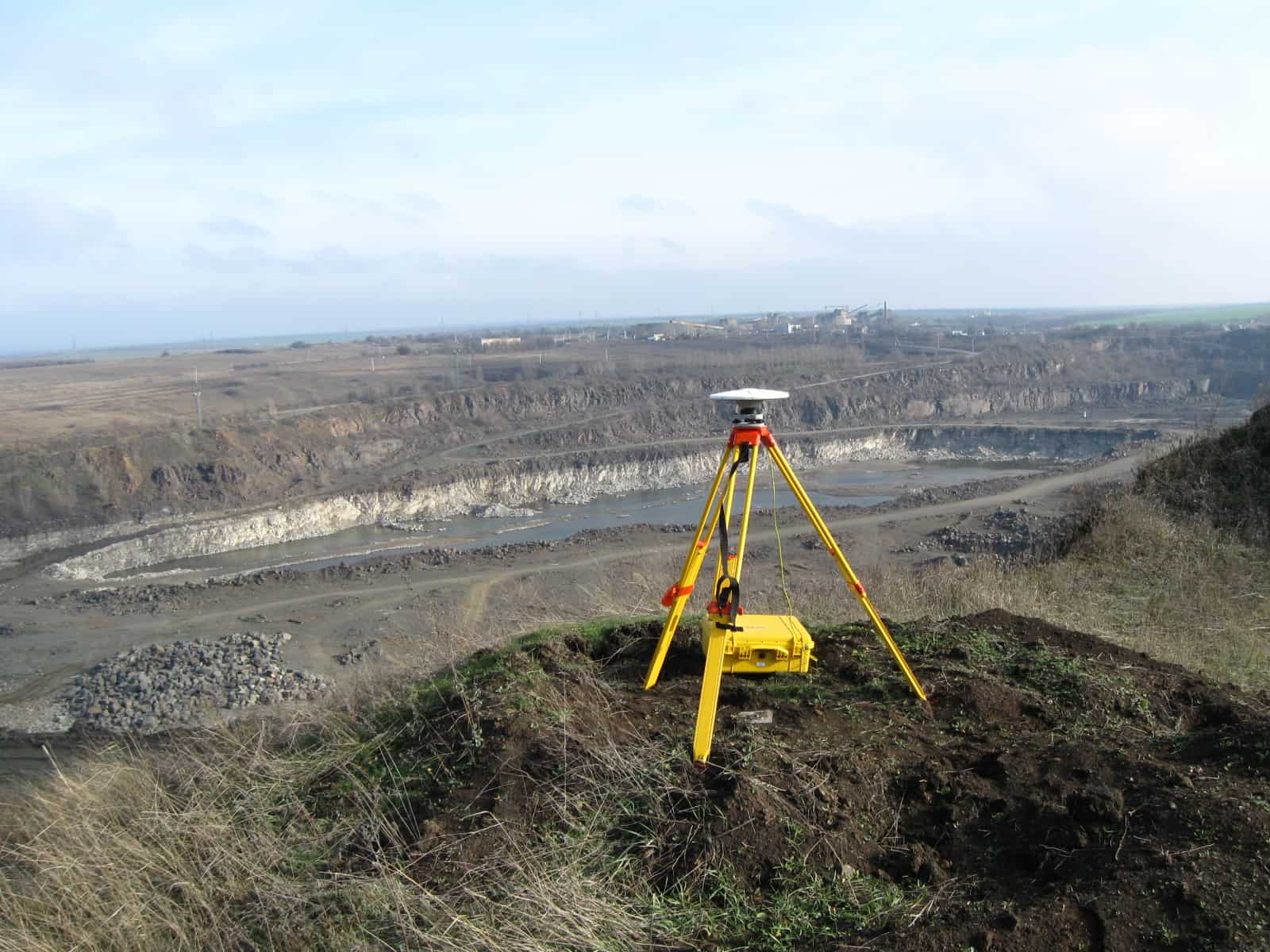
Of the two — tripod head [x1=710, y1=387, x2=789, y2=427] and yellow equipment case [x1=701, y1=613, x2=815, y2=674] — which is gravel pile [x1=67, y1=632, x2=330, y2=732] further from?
tripod head [x1=710, y1=387, x2=789, y2=427]

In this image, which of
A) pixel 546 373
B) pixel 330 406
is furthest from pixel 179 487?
pixel 546 373

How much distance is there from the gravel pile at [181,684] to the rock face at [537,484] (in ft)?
34.9

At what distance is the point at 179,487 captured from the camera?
31.2 m

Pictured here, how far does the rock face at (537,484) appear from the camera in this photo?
2694 centimetres

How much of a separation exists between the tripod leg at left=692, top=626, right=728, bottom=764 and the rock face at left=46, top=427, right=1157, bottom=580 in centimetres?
2494

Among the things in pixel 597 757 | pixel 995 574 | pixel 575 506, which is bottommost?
pixel 575 506

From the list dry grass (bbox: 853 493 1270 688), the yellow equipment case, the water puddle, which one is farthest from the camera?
the water puddle

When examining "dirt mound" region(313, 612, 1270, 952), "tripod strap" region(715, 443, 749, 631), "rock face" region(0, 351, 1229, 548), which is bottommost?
"rock face" region(0, 351, 1229, 548)

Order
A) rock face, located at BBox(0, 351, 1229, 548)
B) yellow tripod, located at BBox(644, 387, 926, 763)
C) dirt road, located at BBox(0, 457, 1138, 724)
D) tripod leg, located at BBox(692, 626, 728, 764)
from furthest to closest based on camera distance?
Answer: rock face, located at BBox(0, 351, 1229, 548) → dirt road, located at BBox(0, 457, 1138, 724) → yellow tripod, located at BBox(644, 387, 926, 763) → tripod leg, located at BBox(692, 626, 728, 764)

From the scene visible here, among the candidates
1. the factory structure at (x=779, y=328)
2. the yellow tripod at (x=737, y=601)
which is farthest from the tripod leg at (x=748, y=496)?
the factory structure at (x=779, y=328)

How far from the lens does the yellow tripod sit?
14.4 ft

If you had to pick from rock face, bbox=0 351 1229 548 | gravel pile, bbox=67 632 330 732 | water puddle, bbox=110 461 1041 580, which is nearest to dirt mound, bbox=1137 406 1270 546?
rock face, bbox=0 351 1229 548

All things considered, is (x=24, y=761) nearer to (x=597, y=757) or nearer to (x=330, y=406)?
(x=597, y=757)

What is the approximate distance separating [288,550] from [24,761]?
15.8 m
